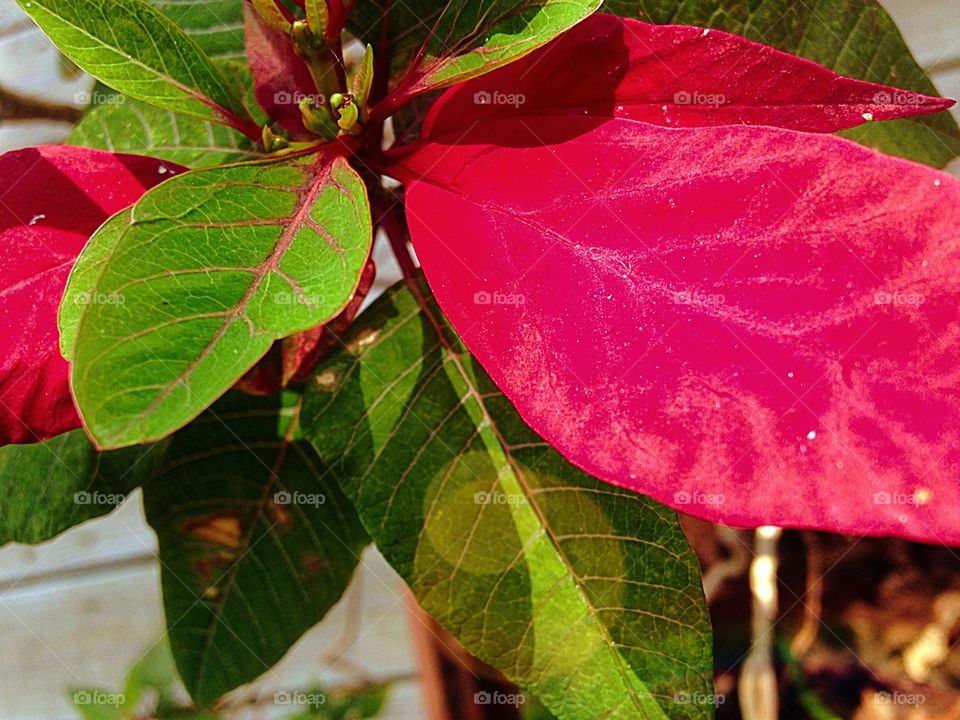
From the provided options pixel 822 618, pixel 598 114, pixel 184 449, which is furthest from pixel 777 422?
pixel 822 618

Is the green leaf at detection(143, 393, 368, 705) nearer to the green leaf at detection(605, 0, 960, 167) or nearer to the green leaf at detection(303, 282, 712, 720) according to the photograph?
the green leaf at detection(303, 282, 712, 720)

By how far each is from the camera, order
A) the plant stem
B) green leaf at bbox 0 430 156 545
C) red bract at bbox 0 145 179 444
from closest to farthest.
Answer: red bract at bbox 0 145 179 444 < green leaf at bbox 0 430 156 545 < the plant stem

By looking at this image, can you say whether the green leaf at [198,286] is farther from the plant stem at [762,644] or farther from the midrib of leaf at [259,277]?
the plant stem at [762,644]

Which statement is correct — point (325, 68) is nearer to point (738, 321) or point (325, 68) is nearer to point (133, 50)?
point (133, 50)

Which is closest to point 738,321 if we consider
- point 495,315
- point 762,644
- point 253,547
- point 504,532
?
point 495,315

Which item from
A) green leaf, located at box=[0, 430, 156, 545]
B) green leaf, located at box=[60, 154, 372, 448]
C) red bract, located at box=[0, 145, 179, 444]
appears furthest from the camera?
green leaf, located at box=[0, 430, 156, 545]

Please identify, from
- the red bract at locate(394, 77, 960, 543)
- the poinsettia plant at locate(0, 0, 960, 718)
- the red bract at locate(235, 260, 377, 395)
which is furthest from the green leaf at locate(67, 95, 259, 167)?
the red bract at locate(394, 77, 960, 543)
